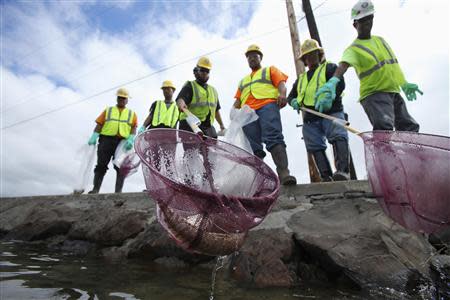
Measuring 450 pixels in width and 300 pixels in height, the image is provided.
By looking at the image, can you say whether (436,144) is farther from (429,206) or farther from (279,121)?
(279,121)

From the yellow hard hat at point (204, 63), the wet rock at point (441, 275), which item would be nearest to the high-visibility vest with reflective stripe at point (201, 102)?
the yellow hard hat at point (204, 63)

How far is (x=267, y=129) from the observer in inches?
127

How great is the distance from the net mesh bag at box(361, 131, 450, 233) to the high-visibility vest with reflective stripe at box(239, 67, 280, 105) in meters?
1.64

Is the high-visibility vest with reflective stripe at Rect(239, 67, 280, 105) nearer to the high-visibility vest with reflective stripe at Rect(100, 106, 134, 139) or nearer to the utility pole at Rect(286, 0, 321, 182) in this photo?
the utility pole at Rect(286, 0, 321, 182)

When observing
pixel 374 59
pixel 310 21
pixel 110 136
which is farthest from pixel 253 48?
pixel 310 21

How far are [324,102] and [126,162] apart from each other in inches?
135

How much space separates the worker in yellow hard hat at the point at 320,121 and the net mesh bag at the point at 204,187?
1.35m

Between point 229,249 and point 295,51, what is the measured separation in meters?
5.23

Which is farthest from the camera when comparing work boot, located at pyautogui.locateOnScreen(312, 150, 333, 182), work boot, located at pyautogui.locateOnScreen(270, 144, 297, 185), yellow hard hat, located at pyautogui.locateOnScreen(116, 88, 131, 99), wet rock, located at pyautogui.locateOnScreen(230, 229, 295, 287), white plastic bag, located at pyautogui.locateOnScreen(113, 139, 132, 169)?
yellow hard hat, located at pyautogui.locateOnScreen(116, 88, 131, 99)

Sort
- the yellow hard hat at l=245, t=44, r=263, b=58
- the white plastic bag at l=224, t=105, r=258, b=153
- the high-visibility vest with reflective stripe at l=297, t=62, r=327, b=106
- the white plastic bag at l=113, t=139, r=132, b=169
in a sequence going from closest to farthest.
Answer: the white plastic bag at l=224, t=105, r=258, b=153, the high-visibility vest with reflective stripe at l=297, t=62, r=327, b=106, the yellow hard hat at l=245, t=44, r=263, b=58, the white plastic bag at l=113, t=139, r=132, b=169

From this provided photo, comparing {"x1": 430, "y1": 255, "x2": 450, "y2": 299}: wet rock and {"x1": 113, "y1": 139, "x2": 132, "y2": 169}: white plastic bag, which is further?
{"x1": 113, "y1": 139, "x2": 132, "y2": 169}: white plastic bag

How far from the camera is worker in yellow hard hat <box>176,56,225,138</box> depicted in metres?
3.90

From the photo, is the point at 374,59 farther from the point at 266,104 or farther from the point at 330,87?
the point at 266,104

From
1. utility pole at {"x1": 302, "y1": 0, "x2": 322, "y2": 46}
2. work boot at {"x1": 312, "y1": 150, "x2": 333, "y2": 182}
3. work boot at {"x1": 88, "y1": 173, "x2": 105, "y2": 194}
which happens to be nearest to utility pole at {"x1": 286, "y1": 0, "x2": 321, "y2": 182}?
utility pole at {"x1": 302, "y1": 0, "x2": 322, "y2": 46}
